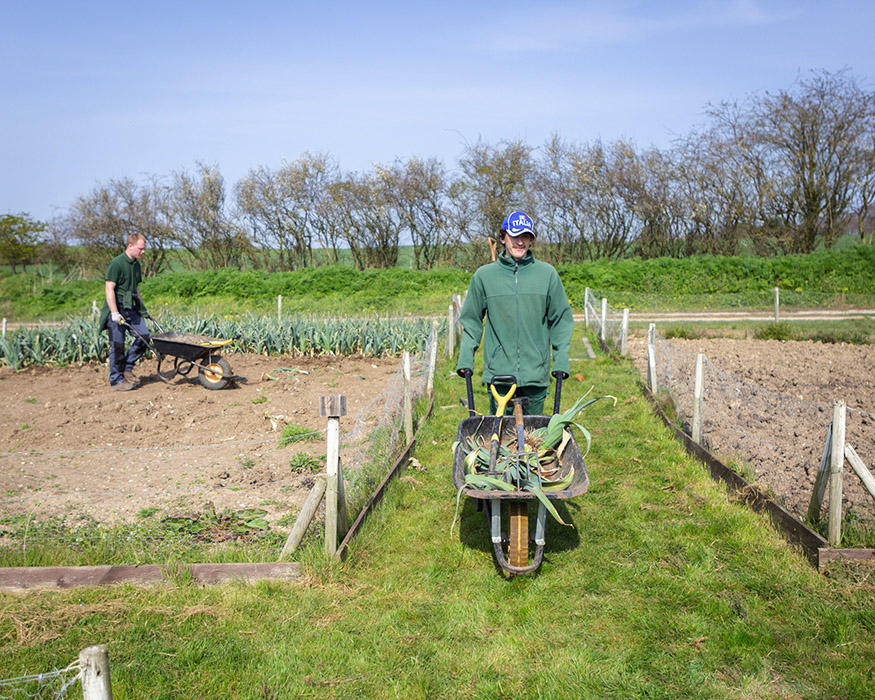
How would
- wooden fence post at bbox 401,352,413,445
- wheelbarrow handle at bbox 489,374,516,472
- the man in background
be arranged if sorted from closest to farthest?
wheelbarrow handle at bbox 489,374,516,472 → wooden fence post at bbox 401,352,413,445 → the man in background

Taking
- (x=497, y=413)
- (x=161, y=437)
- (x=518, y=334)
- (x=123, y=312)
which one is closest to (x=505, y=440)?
(x=497, y=413)

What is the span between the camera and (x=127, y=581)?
12.5 ft

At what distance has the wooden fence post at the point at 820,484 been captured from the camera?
4.16 metres

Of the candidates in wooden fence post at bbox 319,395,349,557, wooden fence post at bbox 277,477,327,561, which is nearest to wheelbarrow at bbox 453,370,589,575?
wooden fence post at bbox 319,395,349,557

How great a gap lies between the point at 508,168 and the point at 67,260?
21.7 metres

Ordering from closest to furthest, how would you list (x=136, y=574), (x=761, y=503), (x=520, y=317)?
(x=136, y=574), (x=520, y=317), (x=761, y=503)

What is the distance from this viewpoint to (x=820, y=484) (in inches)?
167

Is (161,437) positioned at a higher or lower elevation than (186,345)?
lower

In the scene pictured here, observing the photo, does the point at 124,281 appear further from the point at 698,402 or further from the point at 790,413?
the point at 790,413

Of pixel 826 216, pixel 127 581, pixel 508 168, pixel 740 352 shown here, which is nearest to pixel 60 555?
pixel 127 581

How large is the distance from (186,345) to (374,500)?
16.8 feet

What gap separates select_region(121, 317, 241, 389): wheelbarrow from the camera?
9117mm

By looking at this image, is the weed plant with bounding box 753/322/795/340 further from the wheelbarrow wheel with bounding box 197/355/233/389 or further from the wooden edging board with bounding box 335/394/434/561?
the wheelbarrow wheel with bounding box 197/355/233/389

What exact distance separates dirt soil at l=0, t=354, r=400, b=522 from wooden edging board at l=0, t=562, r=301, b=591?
663 mm
